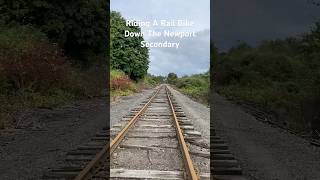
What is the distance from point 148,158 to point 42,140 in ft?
12.4

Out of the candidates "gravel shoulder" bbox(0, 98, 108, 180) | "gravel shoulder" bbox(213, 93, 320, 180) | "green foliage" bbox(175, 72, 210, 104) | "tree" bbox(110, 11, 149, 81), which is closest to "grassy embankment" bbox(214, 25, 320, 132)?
"green foliage" bbox(175, 72, 210, 104)

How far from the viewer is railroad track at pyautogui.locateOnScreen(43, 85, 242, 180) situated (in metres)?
7.97

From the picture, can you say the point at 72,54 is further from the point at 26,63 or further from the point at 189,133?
the point at 189,133

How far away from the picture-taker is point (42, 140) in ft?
40.1

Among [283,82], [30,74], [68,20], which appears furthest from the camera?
[283,82]

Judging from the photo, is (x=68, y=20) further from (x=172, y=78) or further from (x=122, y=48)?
(x=172, y=78)

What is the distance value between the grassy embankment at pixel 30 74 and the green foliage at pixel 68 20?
2046 millimetres

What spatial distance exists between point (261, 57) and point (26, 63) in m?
55.1

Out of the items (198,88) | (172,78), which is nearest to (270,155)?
(198,88)

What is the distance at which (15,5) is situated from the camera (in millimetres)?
29391

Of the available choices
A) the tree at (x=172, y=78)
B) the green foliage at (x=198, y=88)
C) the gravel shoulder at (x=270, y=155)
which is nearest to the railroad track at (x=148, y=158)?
the gravel shoulder at (x=270, y=155)

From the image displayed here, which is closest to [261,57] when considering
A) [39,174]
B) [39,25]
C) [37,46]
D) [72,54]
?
[72,54]

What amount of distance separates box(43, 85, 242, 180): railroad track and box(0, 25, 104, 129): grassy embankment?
21.1 ft

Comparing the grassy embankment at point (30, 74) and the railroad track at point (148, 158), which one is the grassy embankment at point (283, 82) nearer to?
the grassy embankment at point (30, 74)
